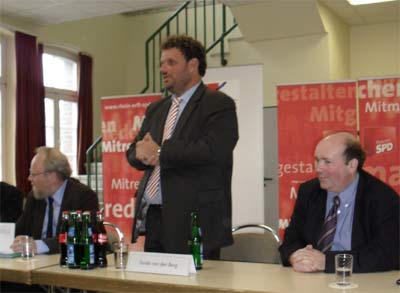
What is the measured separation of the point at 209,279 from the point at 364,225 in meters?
0.64

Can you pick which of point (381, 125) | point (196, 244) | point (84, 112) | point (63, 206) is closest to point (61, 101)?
point (84, 112)

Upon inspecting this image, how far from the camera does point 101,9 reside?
6164 millimetres

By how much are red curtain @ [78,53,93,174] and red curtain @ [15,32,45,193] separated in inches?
35.1

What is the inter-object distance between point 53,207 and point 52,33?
535cm

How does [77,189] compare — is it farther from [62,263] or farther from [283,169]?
[283,169]

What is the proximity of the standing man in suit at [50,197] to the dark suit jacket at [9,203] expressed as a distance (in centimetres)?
99

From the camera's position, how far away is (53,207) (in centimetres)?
267

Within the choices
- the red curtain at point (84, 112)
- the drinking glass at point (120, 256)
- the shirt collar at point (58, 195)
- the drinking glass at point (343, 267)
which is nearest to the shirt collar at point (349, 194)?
the drinking glass at point (343, 267)

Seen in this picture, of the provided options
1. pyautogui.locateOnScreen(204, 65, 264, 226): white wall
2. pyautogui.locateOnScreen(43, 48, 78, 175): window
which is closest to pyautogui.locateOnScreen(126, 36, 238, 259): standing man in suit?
pyautogui.locateOnScreen(204, 65, 264, 226): white wall

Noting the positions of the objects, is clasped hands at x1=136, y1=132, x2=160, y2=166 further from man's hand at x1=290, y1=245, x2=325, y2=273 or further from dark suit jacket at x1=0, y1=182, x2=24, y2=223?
dark suit jacket at x1=0, y1=182, x2=24, y2=223

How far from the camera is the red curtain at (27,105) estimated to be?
6.70m

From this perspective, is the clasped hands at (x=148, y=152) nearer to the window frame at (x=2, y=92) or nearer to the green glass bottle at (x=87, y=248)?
the green glass bottle at (x=87, y=248)

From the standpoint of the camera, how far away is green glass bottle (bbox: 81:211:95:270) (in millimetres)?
1915

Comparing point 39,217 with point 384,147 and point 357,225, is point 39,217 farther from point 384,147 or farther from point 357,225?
point 384,147
